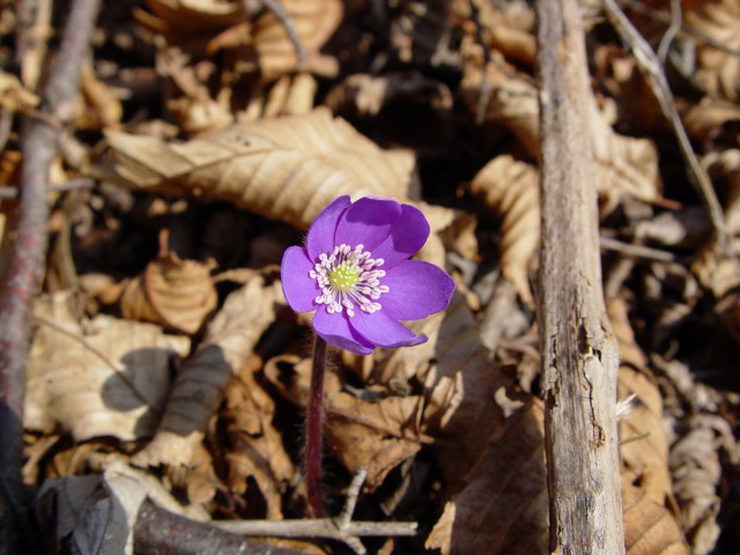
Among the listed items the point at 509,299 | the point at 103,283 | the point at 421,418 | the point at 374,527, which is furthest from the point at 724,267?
the point at 103,283

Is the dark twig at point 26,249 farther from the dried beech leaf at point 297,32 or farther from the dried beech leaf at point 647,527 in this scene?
the dried beech leaf at point 647,527

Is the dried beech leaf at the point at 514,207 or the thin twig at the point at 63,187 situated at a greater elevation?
the dried beech leaf at the point at 514,207

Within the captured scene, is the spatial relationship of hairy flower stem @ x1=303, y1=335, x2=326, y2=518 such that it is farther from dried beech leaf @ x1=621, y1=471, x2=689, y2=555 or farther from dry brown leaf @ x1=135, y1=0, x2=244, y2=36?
dry brown leaf @ x1=135, y1=0, x2=244, y2=36

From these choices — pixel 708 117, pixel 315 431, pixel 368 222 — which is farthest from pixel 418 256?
pixel 708 117

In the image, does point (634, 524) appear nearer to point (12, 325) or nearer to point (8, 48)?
point (12, 325)

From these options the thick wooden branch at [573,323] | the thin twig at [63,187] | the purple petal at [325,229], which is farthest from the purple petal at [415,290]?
the thin twig at [63,187]
